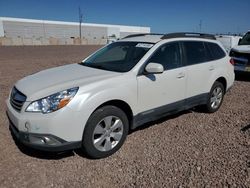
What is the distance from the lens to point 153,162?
343cm

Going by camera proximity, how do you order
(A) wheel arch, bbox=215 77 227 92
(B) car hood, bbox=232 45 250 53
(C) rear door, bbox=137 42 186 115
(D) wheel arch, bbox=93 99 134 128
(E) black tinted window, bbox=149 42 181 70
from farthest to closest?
→ (B) car hood, bbox=232 45 250 53 → (A) wheel arch, bbox=215 77 227 92 → (E) black tinted window, bbox=149 42 181 70 → (C) rear door, bbox=137 42 186 115 → (D) wheel arch, bbox=93 99 134 128

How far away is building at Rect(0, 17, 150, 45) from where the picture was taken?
56.8 metres

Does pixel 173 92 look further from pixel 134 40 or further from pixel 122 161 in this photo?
pixel 122 161

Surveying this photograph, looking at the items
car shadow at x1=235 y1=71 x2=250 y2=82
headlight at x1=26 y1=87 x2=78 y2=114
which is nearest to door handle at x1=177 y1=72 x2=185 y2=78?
headlight at x1=26 y1=87 x2=78 y2=114

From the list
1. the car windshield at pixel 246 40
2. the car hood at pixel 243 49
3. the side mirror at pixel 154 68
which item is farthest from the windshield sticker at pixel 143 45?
the car windshield at pixel 246 40

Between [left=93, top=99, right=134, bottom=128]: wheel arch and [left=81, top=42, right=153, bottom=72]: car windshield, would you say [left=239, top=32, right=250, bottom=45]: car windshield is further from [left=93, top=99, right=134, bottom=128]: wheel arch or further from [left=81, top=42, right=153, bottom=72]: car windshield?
[left=93, top=99, right=134, bottom=128]: wheel arch

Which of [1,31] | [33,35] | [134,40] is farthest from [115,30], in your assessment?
[134,40]

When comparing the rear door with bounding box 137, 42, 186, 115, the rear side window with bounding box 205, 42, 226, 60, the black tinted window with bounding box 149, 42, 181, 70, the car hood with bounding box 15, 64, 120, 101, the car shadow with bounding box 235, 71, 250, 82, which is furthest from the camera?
the car shadow with bounding box 235, 71, 250, 82

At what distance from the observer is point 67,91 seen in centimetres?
312

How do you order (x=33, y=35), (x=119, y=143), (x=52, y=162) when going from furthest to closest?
(x=33, y=35) → (x=119, y=143) → (x=52, y=162)

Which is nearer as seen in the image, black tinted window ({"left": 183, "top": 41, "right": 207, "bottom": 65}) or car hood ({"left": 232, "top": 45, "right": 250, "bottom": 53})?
black tinted window ({"left": 183, "top": 41, "right": 207, "bottom": 65})

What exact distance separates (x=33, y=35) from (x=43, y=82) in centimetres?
7530

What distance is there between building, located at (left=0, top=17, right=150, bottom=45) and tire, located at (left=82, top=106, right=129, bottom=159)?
4867 cm

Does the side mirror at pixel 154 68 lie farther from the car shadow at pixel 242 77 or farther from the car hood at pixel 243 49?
the car shadow at pixel 242 77
